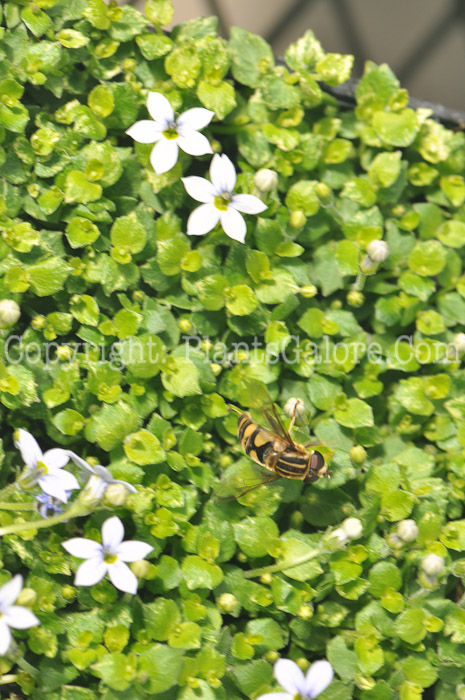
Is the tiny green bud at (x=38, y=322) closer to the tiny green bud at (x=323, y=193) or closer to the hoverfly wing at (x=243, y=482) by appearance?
the hoverfly wing at (x=243, y=482)

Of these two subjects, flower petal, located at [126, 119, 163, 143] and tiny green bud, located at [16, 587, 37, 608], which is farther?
flower petal, located at [126, 119, 163, 143]

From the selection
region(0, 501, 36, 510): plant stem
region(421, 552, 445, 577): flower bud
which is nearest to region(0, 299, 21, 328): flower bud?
region(0, 501, 36, 510): plant stem

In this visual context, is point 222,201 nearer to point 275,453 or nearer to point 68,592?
point 275,453

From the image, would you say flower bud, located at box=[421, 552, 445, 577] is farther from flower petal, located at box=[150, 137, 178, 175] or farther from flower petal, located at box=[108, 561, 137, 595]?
flower petal, located at box=[150, 137, 178, 175]

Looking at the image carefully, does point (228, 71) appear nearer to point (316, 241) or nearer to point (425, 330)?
point (316, 241)

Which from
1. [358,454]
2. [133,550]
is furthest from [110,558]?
[358,454]

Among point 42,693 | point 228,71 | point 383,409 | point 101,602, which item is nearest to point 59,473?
point 101,602
